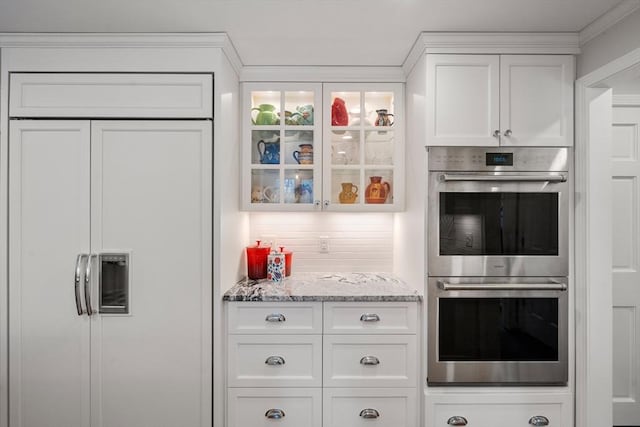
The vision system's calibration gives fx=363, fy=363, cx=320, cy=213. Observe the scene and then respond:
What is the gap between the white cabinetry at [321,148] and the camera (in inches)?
98.0

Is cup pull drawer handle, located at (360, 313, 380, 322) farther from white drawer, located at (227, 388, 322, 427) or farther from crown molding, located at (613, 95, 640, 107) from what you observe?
crown molding, located at (613, 95, 640, 107)

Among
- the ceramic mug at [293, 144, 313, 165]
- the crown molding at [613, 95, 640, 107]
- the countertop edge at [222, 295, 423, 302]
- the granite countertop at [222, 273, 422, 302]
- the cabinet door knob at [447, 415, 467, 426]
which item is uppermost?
the crown molding at [613, 95, 640, 107]

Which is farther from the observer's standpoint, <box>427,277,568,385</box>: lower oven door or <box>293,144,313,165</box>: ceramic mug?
<box>293,144,313,165</box>: ceramic mug

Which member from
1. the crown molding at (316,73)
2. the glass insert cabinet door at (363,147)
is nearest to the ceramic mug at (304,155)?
the glass insert cabinet door at (363,147)

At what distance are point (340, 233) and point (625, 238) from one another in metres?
1.99

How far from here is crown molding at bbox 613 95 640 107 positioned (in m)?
2.54

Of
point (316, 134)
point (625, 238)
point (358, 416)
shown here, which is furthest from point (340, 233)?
point (625, 238)

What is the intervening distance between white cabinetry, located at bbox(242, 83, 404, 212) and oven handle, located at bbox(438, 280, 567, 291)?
69 centimetres

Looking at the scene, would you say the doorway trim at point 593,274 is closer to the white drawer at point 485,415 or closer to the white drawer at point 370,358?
the white drawer at point 485,415

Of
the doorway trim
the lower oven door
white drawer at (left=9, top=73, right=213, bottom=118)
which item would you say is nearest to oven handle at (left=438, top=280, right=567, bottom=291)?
the lower oven door

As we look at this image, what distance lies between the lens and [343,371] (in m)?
2.08

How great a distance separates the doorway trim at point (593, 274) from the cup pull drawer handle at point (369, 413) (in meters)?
1.12

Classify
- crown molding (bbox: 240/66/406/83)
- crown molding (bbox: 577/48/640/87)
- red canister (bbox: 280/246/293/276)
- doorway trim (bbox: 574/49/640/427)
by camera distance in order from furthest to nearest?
1. red canister (bbox: 280/246/293/276)
2. crown molding (bbox: 240/66/406/83)
3. doorway trim (bbox: 574/49/640/427)
4. crown molding (bbox: 577/48/640/87)

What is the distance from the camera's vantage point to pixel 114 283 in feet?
6.68
